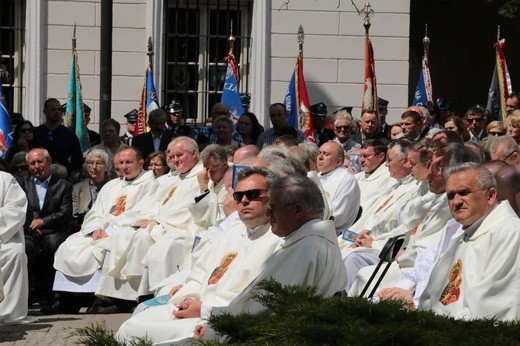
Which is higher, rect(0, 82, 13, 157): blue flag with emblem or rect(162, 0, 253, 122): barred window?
rect(162, 0, 253, 122): barred window

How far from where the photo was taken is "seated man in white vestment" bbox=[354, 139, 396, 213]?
43.1 feet

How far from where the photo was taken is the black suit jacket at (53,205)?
14.3m

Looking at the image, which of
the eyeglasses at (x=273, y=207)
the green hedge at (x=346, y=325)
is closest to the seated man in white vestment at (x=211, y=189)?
the eyeglasses at (x=273, y=207)

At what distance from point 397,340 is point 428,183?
599cm

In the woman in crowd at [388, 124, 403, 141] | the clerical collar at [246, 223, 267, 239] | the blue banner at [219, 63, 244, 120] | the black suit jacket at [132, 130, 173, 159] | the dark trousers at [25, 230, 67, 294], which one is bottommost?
the dark trousers at [25, 230, 67, 294]

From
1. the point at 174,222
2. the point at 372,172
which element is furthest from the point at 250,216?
the point at 174,222

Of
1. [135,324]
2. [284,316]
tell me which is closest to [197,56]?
[135,324]

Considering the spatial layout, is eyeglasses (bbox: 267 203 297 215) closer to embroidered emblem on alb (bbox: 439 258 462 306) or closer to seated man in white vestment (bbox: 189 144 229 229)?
embroidered emblem on alb (bbox: 439 258 462 306)

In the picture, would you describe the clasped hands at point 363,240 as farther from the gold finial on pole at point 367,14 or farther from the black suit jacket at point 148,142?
the gold finial on pole at point 367,14

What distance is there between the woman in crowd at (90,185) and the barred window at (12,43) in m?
5.02

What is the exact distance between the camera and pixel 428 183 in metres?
10.8

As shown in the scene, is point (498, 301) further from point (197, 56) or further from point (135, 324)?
point (197, 56)

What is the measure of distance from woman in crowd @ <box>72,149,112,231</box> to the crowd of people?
0.6 inches

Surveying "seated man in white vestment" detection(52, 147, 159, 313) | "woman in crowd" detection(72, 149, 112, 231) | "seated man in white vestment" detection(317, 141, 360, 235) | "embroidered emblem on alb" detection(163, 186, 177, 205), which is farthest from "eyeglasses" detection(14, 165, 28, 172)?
"seated man in white vestment" detection(317, 141, 360, 235)
